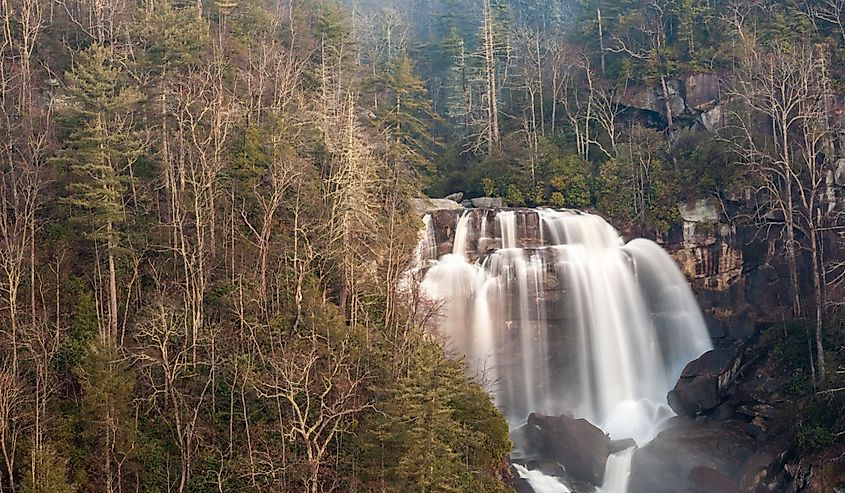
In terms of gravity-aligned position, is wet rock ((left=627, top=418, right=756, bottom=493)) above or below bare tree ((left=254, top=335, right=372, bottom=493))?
below

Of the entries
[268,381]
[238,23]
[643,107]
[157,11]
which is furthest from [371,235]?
[643,107]

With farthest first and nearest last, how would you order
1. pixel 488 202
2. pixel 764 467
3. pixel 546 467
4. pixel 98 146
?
pixel 488 202 < pixel 546 467 < pixel 764 467 < pixel 98 146

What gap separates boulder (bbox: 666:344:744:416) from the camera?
24906 millimetres

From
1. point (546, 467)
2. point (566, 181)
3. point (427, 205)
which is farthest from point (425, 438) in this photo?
point (566, 181)

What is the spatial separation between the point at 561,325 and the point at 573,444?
6.77 metres

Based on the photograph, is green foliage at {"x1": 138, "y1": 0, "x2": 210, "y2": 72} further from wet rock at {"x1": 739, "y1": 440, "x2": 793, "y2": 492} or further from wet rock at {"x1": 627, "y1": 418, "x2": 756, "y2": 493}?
wet rock at {"x1": 739, "y1": 440, "x2": 793, "y2": 492}

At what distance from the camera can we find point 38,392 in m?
17.4

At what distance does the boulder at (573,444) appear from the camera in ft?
71.3

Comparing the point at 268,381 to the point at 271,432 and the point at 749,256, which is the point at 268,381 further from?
the point at 749,256

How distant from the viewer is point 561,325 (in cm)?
2836

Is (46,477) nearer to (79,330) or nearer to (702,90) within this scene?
(79,330)

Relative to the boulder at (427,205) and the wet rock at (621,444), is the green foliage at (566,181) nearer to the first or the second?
the boulder at (427,205)

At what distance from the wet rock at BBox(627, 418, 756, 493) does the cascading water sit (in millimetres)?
3172

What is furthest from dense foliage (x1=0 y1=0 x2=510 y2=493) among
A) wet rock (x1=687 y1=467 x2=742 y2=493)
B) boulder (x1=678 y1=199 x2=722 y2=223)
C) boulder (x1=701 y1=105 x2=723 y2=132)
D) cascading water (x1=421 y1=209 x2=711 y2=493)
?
boulder (x1=701 y1=105 x2=723 y2=132)
